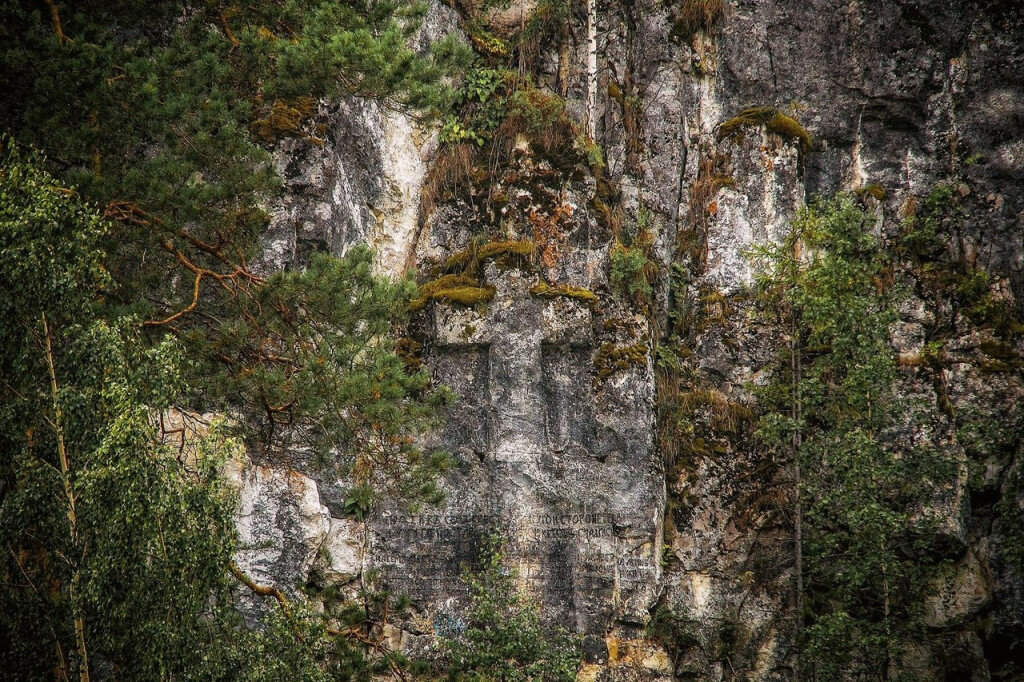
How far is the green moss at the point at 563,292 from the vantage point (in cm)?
1386

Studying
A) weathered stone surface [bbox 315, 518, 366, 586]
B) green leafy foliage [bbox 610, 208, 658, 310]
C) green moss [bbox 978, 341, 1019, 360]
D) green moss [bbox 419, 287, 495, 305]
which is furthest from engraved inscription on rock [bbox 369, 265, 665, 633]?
green moss [bbox 978, 341, 1019, 360]

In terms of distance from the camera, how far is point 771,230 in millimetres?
15117

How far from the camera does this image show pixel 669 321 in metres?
15.1

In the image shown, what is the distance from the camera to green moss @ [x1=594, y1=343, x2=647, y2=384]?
14.0m

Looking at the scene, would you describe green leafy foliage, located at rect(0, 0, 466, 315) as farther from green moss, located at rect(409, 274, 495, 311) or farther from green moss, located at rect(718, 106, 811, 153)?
green moss, located at rect(718, 106, 811, 153)

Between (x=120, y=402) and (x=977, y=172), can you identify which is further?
(x=977, y=172)

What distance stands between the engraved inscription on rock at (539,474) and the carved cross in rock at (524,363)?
2cm

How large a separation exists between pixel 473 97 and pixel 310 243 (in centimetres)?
470

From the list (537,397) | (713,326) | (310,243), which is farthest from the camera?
(713,326)

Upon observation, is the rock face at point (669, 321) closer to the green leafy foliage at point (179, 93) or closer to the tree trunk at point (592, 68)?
the tree trunk at point (592, 68)

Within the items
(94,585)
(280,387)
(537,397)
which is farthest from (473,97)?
(94,585)

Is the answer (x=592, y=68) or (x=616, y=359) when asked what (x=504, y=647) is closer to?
(x=616, y=359)

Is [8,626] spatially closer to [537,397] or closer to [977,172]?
[537,397]

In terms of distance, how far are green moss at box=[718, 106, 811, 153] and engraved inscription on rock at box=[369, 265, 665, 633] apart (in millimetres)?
4503
